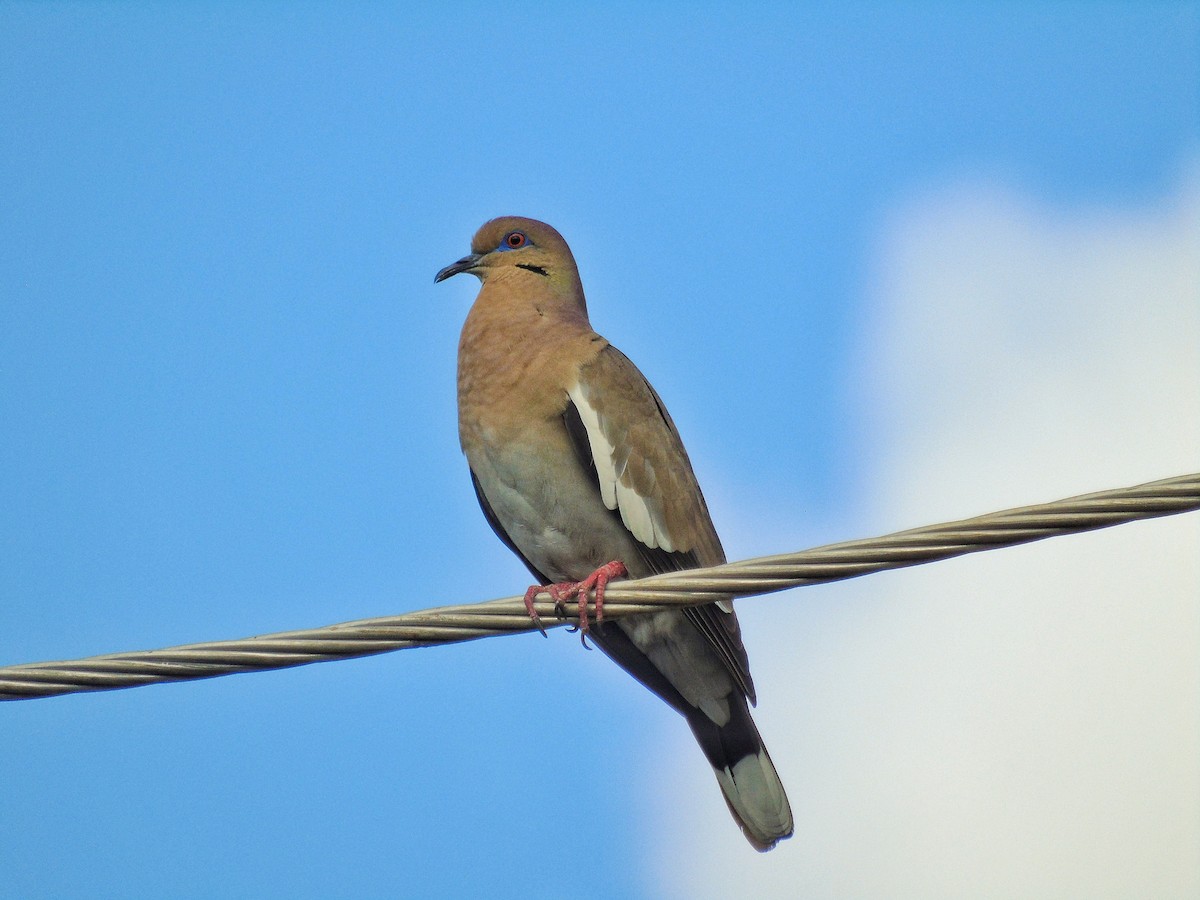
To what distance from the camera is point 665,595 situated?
10.8 ft

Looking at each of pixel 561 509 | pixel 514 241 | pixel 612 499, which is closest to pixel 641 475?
pixel 612 499

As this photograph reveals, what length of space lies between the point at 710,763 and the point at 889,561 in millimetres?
2342

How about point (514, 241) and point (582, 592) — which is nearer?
point (582, 592)

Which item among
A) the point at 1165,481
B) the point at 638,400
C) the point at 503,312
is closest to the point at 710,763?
the point at 638,400

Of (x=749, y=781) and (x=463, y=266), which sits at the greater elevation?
(x=463, y=266)

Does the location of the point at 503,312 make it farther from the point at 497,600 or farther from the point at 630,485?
the point at 497,600

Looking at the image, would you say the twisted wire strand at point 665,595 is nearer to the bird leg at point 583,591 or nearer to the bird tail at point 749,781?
the bird leg at point 583,591

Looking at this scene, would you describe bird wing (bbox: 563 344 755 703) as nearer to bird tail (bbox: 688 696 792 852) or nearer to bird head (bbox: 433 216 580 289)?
bird tail (bbox: 688 696 792 852)

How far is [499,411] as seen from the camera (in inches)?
194

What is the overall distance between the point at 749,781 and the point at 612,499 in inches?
46.5

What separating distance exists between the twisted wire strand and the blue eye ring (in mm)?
2769

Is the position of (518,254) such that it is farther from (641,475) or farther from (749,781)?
(749,781)

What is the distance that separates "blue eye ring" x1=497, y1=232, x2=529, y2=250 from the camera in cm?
582

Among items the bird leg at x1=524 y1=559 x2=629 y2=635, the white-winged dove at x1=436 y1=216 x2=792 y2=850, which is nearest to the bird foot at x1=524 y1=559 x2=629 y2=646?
the bird leg at x1=524 y1=559 x2=629 y2=635
